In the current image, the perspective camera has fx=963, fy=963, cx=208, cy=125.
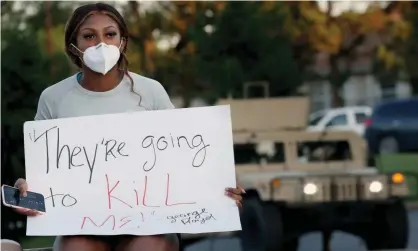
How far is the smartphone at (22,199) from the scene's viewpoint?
10.4ft

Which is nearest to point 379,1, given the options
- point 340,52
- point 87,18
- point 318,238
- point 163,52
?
point 340,52

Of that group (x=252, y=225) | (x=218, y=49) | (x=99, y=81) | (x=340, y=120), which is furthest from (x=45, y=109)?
(x=340, y=120)

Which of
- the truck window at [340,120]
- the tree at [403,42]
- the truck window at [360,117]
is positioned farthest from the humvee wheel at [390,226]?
the truck window at [360,117]

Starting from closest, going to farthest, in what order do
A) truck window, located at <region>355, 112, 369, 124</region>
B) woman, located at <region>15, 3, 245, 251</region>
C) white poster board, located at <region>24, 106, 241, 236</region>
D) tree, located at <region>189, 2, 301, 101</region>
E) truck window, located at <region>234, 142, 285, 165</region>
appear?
white poster board, located at <region>24, 106, 241, 236</region> < woman, located at <region>15, 3, 245, 251</region> < truck window, located at <region>234, 142, 285, 165</region> < tree, located at <region>189, 2, 301, 101</region> < truck window, located at <region>355, 112, 369, 124</region>

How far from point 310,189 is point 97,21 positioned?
216 inches

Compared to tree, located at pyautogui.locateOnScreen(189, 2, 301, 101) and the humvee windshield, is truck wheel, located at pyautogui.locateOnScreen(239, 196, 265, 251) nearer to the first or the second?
the humvee windshield

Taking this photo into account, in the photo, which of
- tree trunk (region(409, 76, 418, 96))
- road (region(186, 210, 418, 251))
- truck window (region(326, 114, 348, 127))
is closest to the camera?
road (region(186, 210, 418, 251))

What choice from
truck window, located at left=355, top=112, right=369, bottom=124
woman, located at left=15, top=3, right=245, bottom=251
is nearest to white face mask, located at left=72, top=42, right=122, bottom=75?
woman, located at left=15, top=3, right=245, bottom=251

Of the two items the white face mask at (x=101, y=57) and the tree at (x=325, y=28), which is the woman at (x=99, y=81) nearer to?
the white face mask at (x=101, y=57)

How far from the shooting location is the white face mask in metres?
3.37

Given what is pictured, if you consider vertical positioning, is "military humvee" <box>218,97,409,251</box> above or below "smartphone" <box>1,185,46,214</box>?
above

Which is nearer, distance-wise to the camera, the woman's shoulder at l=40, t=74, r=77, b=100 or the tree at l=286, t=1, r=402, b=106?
the woman's shoulder at l=40, t=74, r=77, b=100

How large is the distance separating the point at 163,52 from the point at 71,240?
1887 cm

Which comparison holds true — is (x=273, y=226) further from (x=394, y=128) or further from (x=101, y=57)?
(x=394, y=128)
